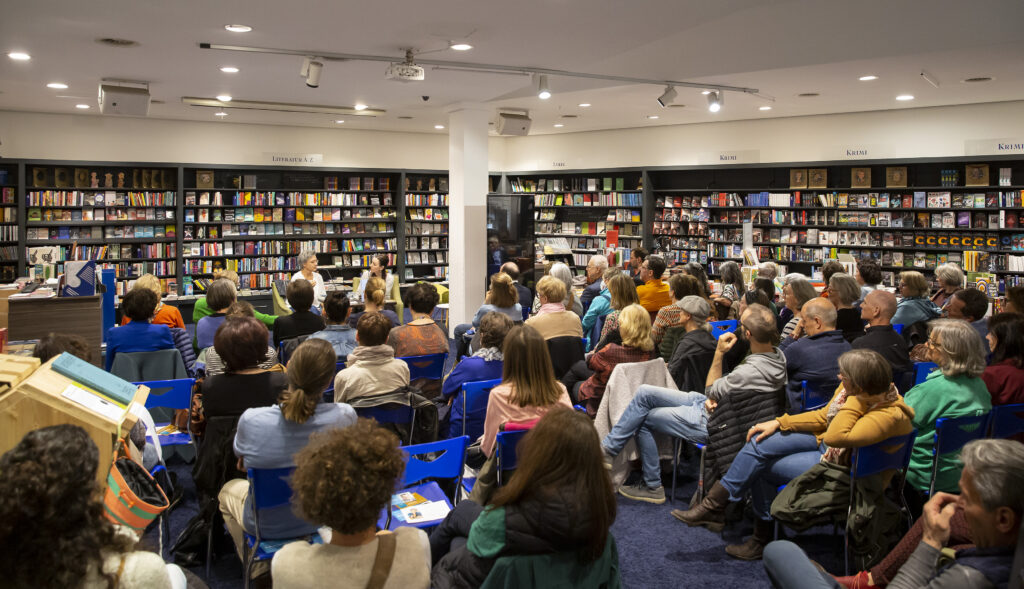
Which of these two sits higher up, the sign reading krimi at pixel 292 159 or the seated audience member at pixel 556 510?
the sign reading krimi at pixel 292 159

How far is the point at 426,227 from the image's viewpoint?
45.9 ft

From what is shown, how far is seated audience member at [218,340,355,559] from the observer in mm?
2875

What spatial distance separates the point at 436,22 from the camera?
579 centimetres

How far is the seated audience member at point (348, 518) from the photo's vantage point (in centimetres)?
192

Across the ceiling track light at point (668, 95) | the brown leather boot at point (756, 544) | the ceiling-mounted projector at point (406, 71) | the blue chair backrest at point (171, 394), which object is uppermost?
the ceiling track light at point (668, 95)

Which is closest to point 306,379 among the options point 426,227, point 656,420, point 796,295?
point 656,420

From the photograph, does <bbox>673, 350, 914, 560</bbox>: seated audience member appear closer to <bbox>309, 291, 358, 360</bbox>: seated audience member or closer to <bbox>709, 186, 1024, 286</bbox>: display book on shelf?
<bbox>309, 291, 358, 360</bbox>: seated audience member

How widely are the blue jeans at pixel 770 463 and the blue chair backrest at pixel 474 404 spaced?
144cm

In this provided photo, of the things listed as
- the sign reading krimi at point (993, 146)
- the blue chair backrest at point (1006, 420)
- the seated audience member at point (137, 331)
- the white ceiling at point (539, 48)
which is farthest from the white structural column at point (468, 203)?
the blue chair backrest at point (1006, 420)

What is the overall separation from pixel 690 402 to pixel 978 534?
2.41 metres

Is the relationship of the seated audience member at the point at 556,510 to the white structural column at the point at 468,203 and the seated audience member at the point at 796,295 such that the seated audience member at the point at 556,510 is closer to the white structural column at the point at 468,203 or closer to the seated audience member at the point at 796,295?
the seated audience member at the point at 796,295

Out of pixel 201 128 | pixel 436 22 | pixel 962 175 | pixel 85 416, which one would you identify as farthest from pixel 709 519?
pixel 201 128

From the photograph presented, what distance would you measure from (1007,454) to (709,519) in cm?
228

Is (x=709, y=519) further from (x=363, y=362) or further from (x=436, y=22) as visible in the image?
(x=436, y=22)
